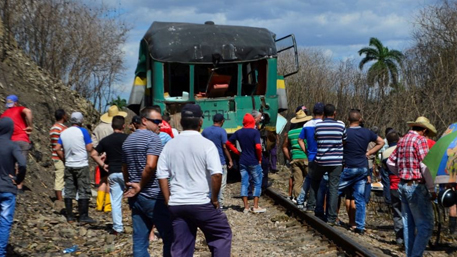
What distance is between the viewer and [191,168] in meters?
5.81

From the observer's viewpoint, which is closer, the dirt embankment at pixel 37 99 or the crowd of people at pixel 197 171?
the crowd of people at pixel 197 171

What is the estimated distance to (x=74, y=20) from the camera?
31.1 metres

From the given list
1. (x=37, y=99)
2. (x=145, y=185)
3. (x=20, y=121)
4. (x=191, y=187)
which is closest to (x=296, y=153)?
(x=20, y=121)

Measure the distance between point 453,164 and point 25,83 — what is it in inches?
557

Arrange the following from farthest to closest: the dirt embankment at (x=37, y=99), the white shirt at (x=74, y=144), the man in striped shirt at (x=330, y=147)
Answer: the dirt embankment at (x=37, y=99), the white shirt at (x=74, y=144), the man in striped shirt at (x=330, y=147)

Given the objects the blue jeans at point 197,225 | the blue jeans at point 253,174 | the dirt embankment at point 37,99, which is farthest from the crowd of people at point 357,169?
the dirt embankment at point 37,99

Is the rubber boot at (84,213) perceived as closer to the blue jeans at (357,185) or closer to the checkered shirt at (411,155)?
the blue jeans at (357,185)

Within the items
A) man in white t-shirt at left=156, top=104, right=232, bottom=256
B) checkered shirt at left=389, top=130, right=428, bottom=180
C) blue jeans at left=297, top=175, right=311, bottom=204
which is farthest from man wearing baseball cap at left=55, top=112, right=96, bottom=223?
checkered shirt at left=389, top=130, right=428, bottom=180

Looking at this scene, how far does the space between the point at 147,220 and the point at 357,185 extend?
4.60 m

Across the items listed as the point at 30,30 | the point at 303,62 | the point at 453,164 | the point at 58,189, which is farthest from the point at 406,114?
the point at 303,62

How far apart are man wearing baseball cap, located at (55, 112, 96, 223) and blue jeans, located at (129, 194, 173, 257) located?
388 centimetres

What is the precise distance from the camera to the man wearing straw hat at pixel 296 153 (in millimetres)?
12117

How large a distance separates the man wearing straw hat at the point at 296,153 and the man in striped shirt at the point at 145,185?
221 inches

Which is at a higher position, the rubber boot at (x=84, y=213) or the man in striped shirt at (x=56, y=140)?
the man in striped shirt at (x=56, y=140)
